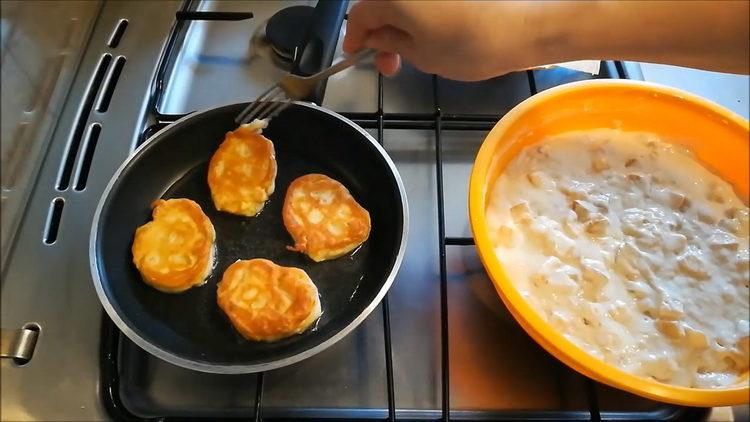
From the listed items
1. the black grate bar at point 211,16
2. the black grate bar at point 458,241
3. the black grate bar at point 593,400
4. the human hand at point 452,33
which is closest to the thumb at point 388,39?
the human hand at point 452,33

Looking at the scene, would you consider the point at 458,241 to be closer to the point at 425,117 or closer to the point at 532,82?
the point at 425,117

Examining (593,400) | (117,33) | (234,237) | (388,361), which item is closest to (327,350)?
(388,361)

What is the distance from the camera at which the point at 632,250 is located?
2.47 ft

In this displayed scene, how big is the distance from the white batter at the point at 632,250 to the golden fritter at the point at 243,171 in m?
0.32

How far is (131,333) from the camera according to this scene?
0.70 m

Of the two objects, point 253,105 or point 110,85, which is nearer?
point 253,105

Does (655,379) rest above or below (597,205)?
below

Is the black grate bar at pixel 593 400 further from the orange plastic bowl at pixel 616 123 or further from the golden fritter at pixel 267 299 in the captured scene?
the golden fritter at pixel 267 299

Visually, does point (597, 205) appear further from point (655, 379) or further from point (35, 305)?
point (35, 305)

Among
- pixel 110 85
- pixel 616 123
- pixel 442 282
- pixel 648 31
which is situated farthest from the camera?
pixel 110 85

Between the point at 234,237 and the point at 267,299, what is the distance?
13cm

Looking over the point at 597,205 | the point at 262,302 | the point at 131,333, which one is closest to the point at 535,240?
the point at 597,205

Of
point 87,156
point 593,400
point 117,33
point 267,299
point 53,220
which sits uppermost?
point 117,33

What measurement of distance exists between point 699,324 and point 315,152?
0.56 metres
